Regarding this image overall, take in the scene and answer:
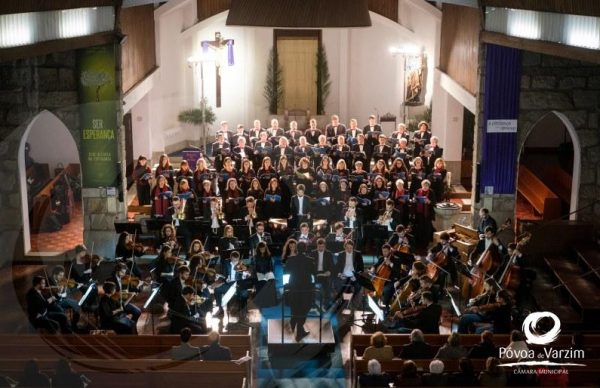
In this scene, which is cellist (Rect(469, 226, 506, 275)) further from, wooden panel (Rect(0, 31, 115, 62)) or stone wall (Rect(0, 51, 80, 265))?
stone wall (Rect(0, 51, 80, 265))

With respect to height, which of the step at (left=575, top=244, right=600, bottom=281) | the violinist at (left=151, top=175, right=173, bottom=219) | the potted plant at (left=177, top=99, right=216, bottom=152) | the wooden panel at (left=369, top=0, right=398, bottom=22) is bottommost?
the step at (left=575, top=244, right=600, bottom=281)

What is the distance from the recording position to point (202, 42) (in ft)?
74.2

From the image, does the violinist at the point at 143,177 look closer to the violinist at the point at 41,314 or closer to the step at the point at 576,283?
the violinist at the point at 41,314

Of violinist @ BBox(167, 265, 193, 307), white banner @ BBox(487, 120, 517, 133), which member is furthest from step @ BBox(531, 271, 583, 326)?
violinist @ BBox(167, 265, 193, 307)

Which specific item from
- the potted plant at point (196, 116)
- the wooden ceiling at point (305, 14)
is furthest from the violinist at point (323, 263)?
the potted plant at point (196, 116)

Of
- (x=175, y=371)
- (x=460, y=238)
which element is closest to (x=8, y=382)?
(x=175, y=371)

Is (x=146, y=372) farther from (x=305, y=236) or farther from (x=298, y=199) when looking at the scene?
(x=298, y=199)

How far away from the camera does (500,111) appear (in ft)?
54.3

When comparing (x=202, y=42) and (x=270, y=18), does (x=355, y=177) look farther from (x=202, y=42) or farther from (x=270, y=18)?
(x=202, y=42)

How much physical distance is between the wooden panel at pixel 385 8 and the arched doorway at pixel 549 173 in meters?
4.95

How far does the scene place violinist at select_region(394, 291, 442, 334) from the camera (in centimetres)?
1153

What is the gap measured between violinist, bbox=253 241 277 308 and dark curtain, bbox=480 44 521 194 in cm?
541

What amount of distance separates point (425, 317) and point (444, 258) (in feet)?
6.89

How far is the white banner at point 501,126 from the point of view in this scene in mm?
16547
